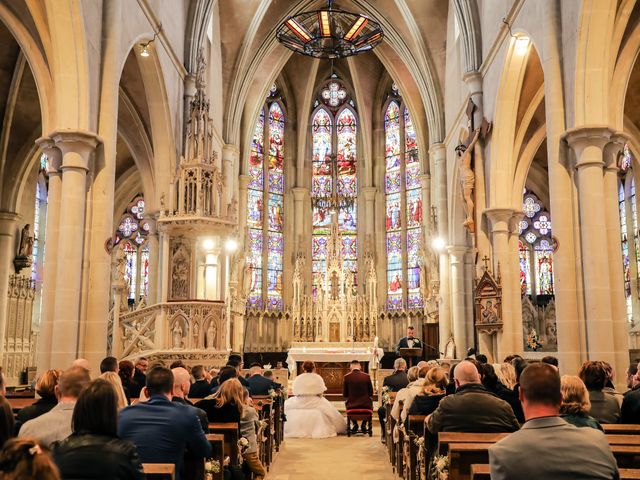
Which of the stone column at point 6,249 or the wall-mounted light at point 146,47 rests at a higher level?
the wall-mounted light at point 146,47

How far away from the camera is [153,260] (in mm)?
17438

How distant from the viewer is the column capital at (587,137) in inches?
423

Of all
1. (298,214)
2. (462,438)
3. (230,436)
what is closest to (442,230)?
(298,214)

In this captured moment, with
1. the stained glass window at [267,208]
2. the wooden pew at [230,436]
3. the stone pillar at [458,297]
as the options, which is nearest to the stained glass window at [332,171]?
the stained glass window at [267,208]

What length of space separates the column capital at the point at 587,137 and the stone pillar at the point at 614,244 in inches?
6.6

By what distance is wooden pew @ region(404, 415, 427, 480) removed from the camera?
7258 mm

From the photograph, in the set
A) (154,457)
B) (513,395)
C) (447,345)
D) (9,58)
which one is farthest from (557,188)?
(9,58)

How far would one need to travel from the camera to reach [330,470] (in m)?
9.48

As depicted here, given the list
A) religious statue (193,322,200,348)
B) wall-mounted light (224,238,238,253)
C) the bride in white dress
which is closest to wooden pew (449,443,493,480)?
the bride in white dress

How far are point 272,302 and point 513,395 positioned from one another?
22.4 meters

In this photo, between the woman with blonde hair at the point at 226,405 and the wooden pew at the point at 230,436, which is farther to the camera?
the woman with blonde hair at the point at 226,405

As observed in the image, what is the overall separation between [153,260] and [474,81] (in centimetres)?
901

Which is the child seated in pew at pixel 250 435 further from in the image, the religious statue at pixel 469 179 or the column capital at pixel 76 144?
the religious statue at pixel 469 179

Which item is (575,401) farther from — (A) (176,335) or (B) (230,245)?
(B) (230,245)
